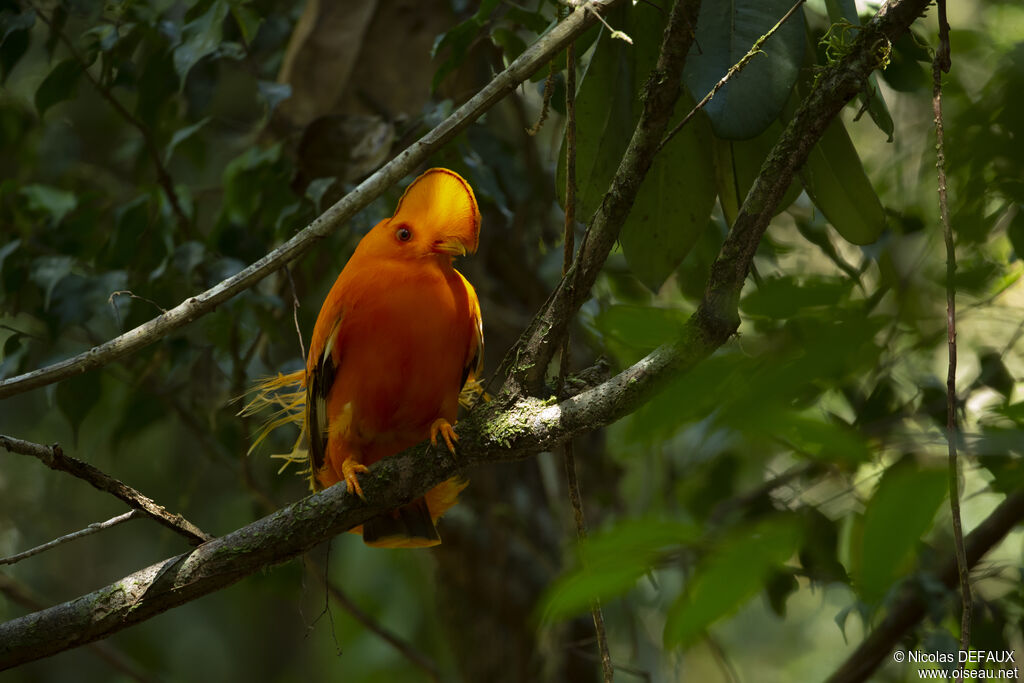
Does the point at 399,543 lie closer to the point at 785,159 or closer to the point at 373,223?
the point at 373,223

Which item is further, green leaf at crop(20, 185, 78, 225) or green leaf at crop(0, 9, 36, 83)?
green leaf at crop(20, 185, 78, 225)

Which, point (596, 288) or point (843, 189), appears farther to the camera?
point (596, 288)

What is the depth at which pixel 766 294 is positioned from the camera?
1.00 m

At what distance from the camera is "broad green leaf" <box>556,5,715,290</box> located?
185 centimetres

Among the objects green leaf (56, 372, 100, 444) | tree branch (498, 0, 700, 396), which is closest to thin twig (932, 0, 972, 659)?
tree branch (498, 0, 700, 396)

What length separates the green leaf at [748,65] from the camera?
1.59 metres

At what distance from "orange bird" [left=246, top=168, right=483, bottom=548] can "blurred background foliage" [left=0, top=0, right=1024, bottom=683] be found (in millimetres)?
170

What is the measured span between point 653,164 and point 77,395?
1.70 metres

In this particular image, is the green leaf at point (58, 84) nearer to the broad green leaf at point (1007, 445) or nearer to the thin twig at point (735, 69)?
the thin twig at point (735, 69)

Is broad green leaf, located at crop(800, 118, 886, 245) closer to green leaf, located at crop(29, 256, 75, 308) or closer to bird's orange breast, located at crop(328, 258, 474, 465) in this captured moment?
bird's orange breast, located at crop(328, 258, 474, 465)

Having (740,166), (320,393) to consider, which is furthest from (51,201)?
(740,166)

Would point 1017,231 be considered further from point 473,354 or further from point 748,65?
point 473,354

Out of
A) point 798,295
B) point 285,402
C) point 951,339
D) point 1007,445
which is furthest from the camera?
point 285,402

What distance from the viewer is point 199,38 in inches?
93.0
